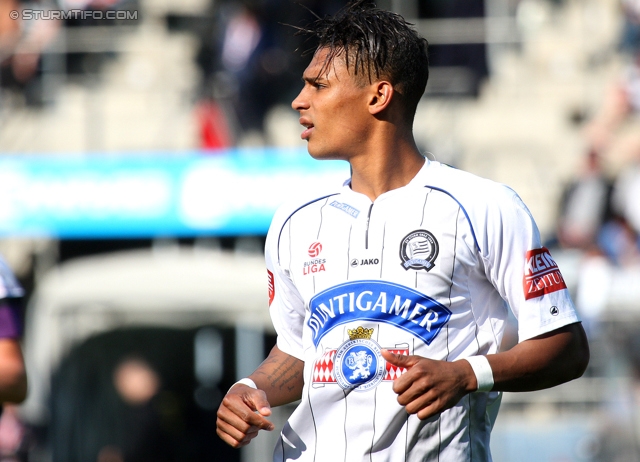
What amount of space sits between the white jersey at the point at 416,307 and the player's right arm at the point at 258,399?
0.45ft

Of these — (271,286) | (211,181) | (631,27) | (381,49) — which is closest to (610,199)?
(631,27)

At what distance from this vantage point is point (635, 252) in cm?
892

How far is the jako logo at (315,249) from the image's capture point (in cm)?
300

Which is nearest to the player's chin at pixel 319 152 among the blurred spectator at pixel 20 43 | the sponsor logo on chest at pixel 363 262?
the sponsor logo on chest at pixel 363 262

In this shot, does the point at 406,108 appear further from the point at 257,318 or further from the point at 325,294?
the point at 257,318

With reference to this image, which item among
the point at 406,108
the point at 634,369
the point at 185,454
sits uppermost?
the point at 406,108

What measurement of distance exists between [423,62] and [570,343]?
3.27 ft

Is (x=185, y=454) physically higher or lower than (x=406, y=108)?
lower

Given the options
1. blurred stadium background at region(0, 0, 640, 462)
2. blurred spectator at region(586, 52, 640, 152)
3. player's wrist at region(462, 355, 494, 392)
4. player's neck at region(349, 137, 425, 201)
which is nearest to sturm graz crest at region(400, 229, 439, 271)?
player's neck at region(349, 137, 425, 201)

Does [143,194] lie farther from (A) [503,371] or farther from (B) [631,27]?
(A) [503,371]

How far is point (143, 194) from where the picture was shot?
356 inches

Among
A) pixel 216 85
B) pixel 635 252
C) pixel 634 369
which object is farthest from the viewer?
pixel 216 85

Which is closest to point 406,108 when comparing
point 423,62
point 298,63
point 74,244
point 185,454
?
point 423,62

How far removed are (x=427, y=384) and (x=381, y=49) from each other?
1.09m
